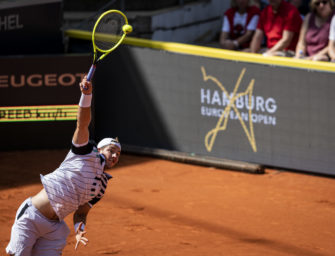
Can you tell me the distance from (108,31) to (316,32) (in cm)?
505

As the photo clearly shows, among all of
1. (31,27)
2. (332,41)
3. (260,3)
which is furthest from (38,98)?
(260,3)

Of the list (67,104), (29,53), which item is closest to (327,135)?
(67,104)

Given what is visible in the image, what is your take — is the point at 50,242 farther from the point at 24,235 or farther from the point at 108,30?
the point at 108,30

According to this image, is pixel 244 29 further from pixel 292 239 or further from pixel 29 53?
pixel 292 239

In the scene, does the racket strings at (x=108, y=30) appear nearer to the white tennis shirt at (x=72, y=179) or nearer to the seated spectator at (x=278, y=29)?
the white tennis shirt at (x=72, y=179)

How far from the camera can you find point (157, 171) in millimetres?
9758

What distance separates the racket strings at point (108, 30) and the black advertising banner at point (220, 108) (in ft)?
13.0

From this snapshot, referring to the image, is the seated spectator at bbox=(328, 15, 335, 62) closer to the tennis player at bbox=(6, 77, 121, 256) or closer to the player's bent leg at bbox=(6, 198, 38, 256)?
the tennis player at bbox=(6, 77, 121, 256)

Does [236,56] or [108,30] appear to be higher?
[108,30]

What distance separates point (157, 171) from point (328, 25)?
127 inches

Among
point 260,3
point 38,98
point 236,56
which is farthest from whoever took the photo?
point 260,3

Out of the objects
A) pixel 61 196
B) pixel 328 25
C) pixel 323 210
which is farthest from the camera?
pixel 328 25

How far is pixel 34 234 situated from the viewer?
496 cm

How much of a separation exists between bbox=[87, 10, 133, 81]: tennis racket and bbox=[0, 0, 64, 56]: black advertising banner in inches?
199
